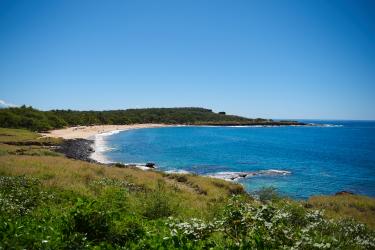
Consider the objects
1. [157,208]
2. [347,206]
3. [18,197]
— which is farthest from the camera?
Result: [347,206]

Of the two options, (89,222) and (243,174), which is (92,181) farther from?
(243,174)

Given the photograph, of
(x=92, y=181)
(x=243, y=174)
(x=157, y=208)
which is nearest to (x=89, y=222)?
(x=157, y=208)

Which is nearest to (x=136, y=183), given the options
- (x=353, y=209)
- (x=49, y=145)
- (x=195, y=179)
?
(x=195, y=179)

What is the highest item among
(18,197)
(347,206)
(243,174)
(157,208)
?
(18,197)

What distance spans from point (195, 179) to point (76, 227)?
25.3 meters

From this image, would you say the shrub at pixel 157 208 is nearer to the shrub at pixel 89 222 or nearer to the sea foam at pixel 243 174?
the shrub at pixel 89 222

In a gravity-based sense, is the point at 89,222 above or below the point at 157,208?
above

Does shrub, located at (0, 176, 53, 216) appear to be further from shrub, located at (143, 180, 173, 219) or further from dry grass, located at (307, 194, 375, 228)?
dry grass, located at (307, 194, 375, 228)

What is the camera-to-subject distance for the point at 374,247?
940 centimetres

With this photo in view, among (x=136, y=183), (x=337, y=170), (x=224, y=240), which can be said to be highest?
(x=224, y=240)

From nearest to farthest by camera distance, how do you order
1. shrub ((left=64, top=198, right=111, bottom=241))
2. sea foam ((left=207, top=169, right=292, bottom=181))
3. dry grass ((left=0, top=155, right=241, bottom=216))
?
shrub ((left=64, top=198, right=111, bottom=241)), dry grass ((left=0, top=155, right=241, bottom=216)), sea foam ((left=207, top=169, right=292, bottom=181))

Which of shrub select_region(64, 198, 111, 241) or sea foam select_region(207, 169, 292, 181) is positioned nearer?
shrub select_region(64, 198, 111, 241)

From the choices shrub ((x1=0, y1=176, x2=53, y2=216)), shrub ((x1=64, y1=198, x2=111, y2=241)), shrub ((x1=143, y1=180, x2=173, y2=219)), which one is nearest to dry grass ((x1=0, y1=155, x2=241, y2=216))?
shrub ((x1=143, y1=180, x2=173, y2=219))

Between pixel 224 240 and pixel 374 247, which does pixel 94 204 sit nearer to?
pixel 224 240
